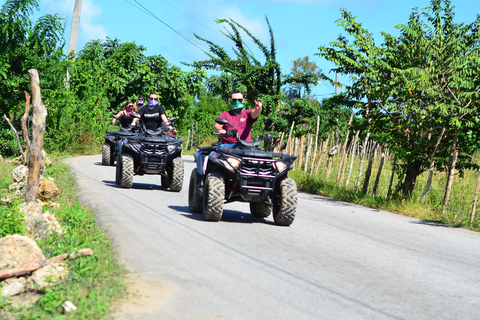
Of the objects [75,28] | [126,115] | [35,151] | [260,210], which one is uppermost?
[75,28]

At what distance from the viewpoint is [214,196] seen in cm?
935

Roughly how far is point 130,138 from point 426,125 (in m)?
→ 7.47

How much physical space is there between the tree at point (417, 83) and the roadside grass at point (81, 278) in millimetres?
8450

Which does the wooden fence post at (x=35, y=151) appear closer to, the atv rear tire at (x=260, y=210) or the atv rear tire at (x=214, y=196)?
the atv rear tire at (x=214, y=196)

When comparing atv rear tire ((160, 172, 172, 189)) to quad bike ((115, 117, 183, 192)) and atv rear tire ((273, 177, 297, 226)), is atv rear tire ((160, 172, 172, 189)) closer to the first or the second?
quad bike ((115, 117, 183, 192))

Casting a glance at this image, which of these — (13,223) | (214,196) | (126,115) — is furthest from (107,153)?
(13,223)

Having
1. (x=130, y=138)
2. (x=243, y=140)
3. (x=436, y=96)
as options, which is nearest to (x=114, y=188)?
(x=130, y=138)

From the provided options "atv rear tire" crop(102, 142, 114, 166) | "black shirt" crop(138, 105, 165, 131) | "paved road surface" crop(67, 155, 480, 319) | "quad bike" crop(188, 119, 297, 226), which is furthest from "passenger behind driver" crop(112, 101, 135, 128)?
"quad bike" crop(188, 119, 297, 226)

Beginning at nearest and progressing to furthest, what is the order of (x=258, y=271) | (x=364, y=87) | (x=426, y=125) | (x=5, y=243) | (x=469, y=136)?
(x=5, y=243) < (x=258, y=271) < (x=469, y=136) < (x=426, y=125) < (x=364, y=87)

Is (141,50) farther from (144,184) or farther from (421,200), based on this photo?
(421,200)

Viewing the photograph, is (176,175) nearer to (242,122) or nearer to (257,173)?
(242,122)

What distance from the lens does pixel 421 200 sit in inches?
569

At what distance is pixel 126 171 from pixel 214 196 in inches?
207

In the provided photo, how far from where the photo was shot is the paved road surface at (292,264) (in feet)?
17.3
